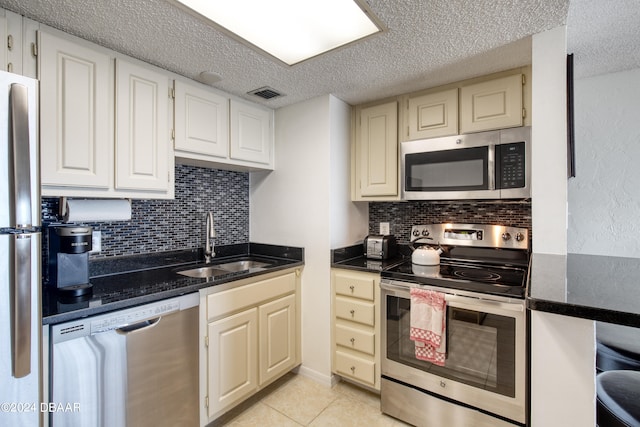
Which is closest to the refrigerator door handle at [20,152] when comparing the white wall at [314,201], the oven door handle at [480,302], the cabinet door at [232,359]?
the cabinet door at [232,359]

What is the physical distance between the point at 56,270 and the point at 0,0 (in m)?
1.15

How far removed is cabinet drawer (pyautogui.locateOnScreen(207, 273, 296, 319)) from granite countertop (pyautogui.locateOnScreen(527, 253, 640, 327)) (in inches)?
58.3

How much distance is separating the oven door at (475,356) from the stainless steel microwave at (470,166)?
692 mm

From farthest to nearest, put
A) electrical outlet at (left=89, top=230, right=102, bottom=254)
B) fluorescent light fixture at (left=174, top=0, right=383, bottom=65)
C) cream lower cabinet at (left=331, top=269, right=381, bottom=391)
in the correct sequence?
cream lower cabinet at (left=331, top=269, right=381, bottom=391) → electrical outlet at (left=89, top=230, right=102, bottom=254) → fluorescent light fixture at (left=174, top=0, right=383, bottom=65)

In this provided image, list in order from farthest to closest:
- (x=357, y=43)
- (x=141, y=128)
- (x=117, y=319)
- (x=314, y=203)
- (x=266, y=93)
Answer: (x=314, y=203), (x=266, y=93), (x=141, y=128), (x=357, y=43), (x=117, y=319)

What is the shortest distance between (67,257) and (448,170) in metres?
2.19

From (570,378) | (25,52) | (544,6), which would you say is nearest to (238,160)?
(25,52)

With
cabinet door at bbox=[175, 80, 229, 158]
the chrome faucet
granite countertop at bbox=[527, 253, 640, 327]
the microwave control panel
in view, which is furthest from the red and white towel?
cabinet door at bbox=[175, 80, 229, 158]

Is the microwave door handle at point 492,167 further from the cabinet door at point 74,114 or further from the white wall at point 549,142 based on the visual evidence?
the cabinet door at point 74,114

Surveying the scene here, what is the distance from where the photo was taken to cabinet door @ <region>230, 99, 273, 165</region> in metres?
2.21

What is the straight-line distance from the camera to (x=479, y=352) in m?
1.58

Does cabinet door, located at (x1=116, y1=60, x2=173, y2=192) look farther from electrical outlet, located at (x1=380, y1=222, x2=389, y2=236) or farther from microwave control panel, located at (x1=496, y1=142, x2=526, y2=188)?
microwave control panel, located at (x1=496, y1=142, x2=526, y2=188)

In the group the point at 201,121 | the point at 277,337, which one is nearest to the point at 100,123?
the point at 201,121

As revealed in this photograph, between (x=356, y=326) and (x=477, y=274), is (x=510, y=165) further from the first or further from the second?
(x=356, y=326)
